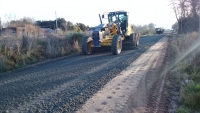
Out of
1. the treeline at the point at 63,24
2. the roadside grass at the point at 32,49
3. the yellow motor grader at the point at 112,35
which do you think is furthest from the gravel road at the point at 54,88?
the treeline at the point at 63,24

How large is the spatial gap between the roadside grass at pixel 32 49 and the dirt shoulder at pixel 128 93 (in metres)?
6.73

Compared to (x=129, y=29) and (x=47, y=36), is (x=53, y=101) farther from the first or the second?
(x=129, y=29)

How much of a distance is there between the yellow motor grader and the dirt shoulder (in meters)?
6.48

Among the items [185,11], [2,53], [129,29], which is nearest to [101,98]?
[2,53]

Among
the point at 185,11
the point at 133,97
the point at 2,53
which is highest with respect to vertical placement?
the point at 185,11

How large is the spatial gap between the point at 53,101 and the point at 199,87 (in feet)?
14.3

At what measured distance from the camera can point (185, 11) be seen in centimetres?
4112

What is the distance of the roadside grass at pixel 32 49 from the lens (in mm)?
14809

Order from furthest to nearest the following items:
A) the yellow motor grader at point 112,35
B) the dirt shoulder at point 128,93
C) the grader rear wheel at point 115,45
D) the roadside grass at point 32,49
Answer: the yellow motor grader at point 112,35 < the grader rear wheel at point 115,45 < the roadside grass at point 32,49 < the dirt shoulder at point 128,93

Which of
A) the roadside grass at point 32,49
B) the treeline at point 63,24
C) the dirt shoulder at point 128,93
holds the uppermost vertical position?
the treeline at point 63,24

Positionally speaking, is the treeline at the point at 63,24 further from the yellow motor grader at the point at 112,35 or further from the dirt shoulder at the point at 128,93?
the dirt shoulder at the point at 128,93

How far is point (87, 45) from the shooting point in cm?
1856

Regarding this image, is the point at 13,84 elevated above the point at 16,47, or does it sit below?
below

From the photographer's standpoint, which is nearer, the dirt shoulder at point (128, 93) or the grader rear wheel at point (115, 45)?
the dirt shoulder at point (128, 93)
